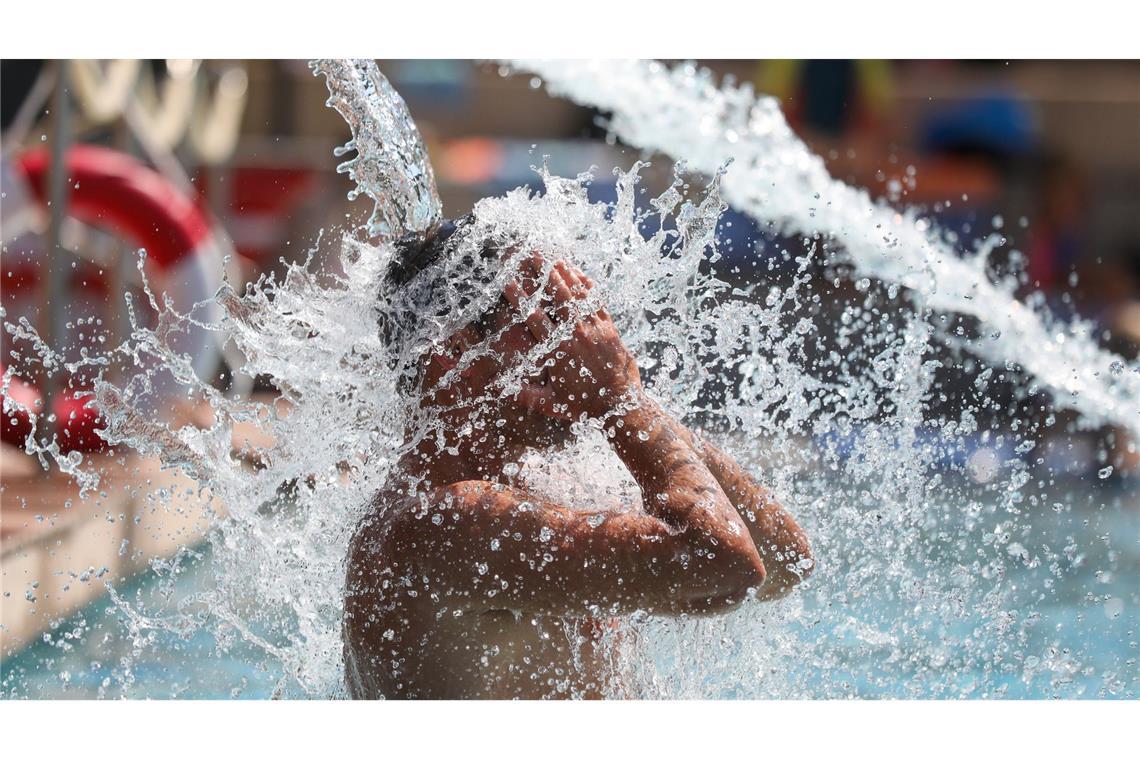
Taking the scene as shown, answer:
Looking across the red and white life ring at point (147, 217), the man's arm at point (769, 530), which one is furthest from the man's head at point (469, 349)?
the red and white life ring at point (147, 217)

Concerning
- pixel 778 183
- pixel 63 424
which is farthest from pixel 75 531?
pixel 778 183

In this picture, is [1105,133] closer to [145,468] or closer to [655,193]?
[655,193]

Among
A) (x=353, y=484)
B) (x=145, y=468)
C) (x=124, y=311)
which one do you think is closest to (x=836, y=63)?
(x=124, y=311)

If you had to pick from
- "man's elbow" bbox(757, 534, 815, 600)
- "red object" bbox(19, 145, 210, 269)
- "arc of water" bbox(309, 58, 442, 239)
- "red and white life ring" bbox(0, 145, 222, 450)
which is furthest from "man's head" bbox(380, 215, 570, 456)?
"red object" bbox(19, 145, 210, 269)

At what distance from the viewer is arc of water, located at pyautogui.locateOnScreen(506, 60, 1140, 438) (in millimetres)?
4988

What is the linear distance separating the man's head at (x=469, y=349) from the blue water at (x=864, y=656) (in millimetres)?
1046

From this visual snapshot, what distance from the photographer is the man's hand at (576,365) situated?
1954 mm

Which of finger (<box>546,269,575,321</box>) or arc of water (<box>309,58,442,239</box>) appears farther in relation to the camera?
arc of water (<box>309,58,442,239</box>)

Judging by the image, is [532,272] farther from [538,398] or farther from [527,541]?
[527,541]

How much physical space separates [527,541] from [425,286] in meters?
0.50

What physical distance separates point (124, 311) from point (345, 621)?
612 centimetres

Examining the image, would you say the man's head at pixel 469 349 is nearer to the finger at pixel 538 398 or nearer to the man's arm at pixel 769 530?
the finger at pixel 538 398

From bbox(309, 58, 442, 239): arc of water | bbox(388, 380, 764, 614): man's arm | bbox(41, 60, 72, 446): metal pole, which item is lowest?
bbox(388, 380, 764, 614): man's arm

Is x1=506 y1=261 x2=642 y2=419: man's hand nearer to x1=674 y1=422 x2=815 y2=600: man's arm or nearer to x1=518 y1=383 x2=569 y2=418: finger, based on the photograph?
x1=518 y1=383 x2=569 y2=418: finger
